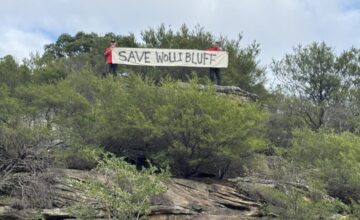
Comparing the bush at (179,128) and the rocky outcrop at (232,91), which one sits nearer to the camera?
the bush at (179,128)

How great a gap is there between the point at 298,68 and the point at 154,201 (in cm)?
1781

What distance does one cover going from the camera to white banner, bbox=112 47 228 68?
2386 centimetres

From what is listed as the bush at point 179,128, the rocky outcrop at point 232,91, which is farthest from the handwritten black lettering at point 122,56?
the rocky outcrop at point 232,91

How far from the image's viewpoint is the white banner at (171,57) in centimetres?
2386

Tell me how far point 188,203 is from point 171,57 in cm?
867

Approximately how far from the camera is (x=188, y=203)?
17.1 meters

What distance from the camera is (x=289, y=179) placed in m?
18.1

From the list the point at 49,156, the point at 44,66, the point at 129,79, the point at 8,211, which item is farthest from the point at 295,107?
the point at 8,211

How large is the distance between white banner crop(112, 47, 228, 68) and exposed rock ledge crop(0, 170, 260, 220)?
267 inches

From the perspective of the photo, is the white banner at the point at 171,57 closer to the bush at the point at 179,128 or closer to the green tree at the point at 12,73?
the bush at the point at 179,128

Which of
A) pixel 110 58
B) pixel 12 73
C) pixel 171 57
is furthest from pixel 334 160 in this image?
pixel 12 73

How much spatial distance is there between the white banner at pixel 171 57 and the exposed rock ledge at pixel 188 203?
679cm

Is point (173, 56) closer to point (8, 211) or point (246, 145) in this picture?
point (246, 145)

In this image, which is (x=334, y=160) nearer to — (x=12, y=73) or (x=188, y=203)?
(x=188, y=203)
